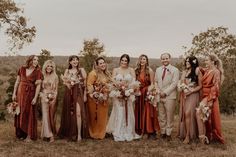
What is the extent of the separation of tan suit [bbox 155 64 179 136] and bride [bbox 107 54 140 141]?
719 mm

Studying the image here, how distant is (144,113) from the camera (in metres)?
12.0

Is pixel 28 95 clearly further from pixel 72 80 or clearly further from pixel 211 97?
pixel 211 97

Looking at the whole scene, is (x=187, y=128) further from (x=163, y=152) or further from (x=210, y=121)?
(x=163, y=152)

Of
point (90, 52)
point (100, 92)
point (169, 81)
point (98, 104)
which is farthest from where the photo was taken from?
point (90, 52)

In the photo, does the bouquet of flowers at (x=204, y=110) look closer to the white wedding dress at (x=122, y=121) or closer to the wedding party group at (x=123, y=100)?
the wedding party group at (x=123, y=100)

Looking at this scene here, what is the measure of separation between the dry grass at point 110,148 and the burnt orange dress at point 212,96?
291mm

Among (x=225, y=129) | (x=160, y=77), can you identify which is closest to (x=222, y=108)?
(x=225, y=129)

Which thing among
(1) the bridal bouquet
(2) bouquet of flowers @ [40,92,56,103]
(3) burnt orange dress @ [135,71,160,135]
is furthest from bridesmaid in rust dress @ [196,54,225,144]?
(2) bouquet of flowers @ [40,92,56,103]

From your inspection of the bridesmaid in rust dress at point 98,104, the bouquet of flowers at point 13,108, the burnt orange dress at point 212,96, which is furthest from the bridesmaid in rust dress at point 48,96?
the burnt orange dress at point 212,96

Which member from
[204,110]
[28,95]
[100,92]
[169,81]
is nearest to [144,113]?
[169,81]

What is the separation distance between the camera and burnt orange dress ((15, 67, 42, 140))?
1150 centimetres

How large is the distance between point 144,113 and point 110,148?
1.74 meters

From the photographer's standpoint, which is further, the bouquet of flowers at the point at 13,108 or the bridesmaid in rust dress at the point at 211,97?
the bouquet of flowers at the point at 13,108

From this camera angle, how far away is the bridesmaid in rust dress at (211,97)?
36.4ft
